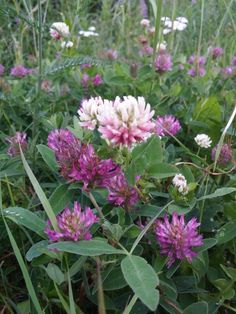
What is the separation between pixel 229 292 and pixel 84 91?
3.45 feet

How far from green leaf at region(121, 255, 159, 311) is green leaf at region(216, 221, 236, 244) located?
27 centimetres

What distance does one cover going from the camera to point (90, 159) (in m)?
0.79

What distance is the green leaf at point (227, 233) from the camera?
0.93 metres

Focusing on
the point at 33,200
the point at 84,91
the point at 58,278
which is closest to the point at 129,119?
the point at 58,278

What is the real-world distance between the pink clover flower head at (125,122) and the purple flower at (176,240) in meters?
0.18

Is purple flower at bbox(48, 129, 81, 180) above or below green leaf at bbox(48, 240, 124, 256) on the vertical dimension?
above

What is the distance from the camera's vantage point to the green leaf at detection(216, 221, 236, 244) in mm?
930

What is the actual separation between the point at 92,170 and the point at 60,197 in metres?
0.10

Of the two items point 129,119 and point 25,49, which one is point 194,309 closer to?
point 129,119

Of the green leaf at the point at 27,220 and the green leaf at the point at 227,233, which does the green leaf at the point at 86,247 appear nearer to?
the green leaf at the point at 27,220

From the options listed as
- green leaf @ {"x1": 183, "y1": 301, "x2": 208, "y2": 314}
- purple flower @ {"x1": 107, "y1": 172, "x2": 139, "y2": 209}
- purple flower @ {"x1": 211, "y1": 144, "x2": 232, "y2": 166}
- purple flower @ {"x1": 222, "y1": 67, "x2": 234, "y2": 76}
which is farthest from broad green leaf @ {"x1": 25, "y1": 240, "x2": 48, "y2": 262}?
purple flower @ {"x1": 222, "y1": 67, "x2": 234, "y2": 76}

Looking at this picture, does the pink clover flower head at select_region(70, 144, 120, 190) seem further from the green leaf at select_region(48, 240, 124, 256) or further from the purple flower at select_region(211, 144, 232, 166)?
the purple flower at select_region(211, 144, 232, 166)

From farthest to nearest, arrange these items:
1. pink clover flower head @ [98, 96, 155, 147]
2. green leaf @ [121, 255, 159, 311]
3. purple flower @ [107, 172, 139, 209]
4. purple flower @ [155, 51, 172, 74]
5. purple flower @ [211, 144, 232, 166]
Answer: purple flower @ [155, 51, 172, 74], purple flower @ [211, 144, 232, 166], purple flower @ [107, 172, 139, 209], pink clover flower head @ [98, 96, 155, 147], green leaf @ [121, 255, 159, 311]

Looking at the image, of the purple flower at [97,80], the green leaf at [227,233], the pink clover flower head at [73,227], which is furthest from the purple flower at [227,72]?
the pink clover flower head at [73,227]
